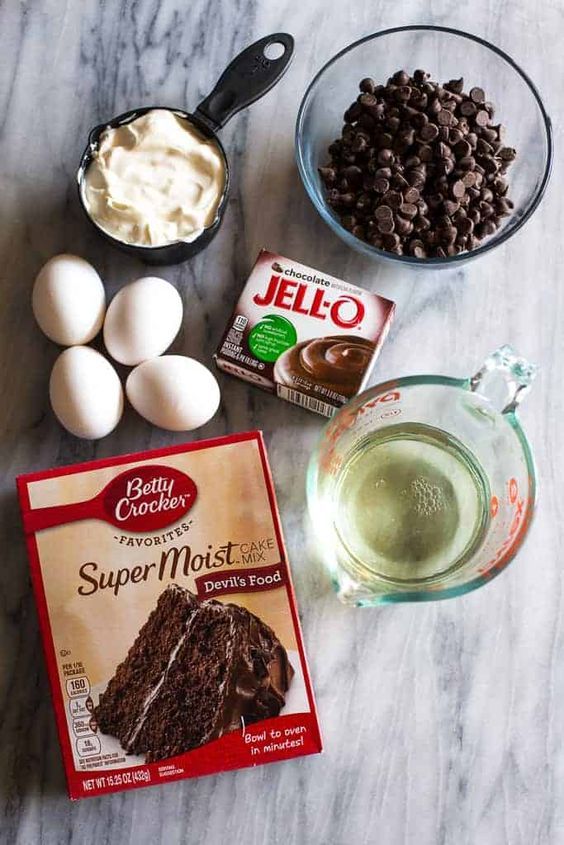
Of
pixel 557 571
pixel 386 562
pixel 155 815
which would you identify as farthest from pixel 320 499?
pixel 155 815

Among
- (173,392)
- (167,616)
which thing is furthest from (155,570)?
(173,392)

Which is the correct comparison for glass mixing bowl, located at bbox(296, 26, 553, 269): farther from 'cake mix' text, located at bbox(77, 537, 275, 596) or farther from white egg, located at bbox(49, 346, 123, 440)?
'cake mix' text, located at bbox(77, 537, 275, 596)

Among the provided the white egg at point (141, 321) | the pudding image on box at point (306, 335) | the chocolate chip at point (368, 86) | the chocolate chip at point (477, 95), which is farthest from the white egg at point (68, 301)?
the chocolate chip at point (477, 95)

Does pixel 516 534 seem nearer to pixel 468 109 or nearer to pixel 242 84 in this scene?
pixel 468 109

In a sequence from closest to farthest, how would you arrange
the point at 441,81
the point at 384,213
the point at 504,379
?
1. the point at 504,379
2. the point at 384,213
3. the point at 441,81

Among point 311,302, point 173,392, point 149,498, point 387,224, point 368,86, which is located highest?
point 368,86

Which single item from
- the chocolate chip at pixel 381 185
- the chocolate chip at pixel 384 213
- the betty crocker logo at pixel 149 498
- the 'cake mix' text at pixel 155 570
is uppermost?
the chocolate chip at pixel 381 185

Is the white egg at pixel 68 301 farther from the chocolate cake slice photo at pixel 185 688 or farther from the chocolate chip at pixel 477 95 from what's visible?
the chocolate chip at pixel 477 95
